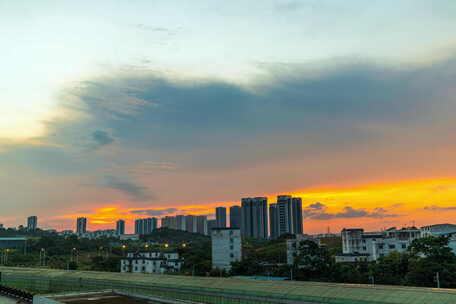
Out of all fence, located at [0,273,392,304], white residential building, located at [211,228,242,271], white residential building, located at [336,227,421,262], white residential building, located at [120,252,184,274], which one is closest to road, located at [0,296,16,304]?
fence, located at [0,273,392,304]

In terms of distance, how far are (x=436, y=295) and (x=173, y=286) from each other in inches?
1363

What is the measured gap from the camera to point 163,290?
190ft

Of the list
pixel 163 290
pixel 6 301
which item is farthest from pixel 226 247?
pixel 163 290

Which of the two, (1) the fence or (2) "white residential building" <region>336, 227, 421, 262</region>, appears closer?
(1) the fence

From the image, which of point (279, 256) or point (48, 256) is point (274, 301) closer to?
point (279, 256)

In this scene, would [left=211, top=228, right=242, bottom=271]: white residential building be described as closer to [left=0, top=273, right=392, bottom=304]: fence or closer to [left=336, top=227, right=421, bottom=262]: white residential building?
[left=336, top=227, right=421, bottom=262]: white residential building

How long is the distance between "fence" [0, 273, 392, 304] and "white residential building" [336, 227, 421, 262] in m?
76.4

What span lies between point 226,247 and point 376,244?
169 feet

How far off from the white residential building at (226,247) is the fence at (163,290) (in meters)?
47.6

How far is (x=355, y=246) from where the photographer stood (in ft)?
483

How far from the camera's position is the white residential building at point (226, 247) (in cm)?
11544

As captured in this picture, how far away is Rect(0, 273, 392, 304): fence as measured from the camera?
4472cm

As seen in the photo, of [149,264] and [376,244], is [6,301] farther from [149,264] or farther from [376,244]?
[376,244]

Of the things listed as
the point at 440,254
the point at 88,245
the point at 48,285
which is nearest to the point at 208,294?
the point at 440,254
